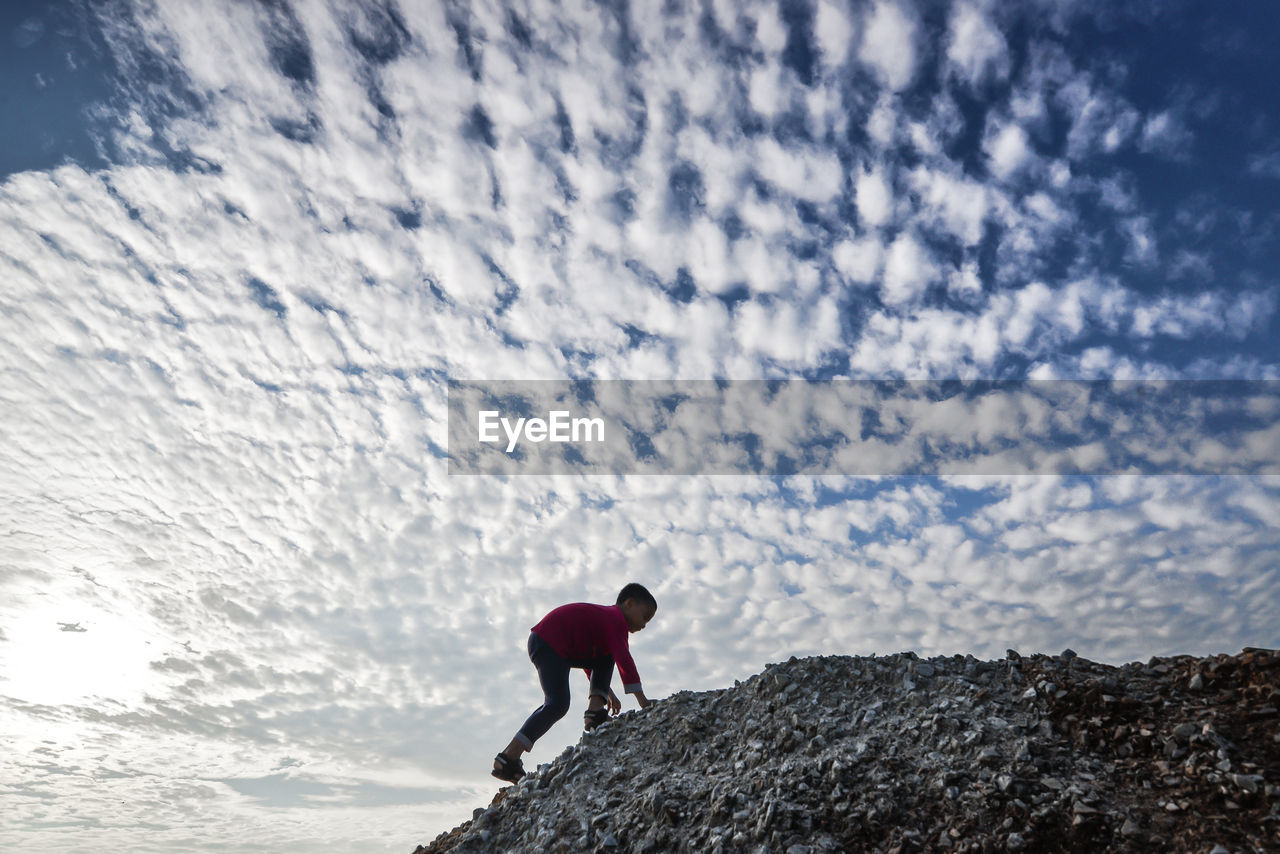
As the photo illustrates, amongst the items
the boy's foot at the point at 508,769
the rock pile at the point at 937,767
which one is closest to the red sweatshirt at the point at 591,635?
the rock pile at the point at 937,767

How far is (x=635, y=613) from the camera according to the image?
10.6 m

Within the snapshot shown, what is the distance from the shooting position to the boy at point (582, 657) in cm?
966

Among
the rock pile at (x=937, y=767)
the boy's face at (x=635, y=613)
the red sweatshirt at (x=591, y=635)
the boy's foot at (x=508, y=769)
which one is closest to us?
the rock pile at (x=937, y=767)

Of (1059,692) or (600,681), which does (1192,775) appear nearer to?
(1059,692)

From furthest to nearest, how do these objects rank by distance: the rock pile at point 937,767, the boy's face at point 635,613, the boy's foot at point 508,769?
the boy's face at point 635,613 < the boy's foot at point 508,769 < the rock pile at point 937,767

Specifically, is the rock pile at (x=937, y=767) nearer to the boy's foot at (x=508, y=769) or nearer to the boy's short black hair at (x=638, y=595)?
the boy's foot at (x=508, y=769)

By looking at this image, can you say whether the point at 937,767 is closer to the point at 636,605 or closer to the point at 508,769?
the point at 636,605

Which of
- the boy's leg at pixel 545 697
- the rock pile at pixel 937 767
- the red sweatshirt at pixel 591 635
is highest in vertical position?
the red sweatshirt at pixel 591 635

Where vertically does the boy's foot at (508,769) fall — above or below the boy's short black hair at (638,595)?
below

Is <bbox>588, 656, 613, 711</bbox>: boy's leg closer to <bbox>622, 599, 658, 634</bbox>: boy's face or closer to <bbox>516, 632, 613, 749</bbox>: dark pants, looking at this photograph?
<bbox>516, 632, 613, 749</bbox>: dark pants

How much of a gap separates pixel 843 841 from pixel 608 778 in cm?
329

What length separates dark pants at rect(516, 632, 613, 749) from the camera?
9.66 m

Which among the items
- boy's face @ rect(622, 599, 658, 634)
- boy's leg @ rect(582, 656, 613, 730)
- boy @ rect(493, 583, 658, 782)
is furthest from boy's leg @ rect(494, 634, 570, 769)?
boy's face @ rect(622, 599, 658, 634)

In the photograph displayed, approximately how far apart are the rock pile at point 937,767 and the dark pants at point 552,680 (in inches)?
32.3
